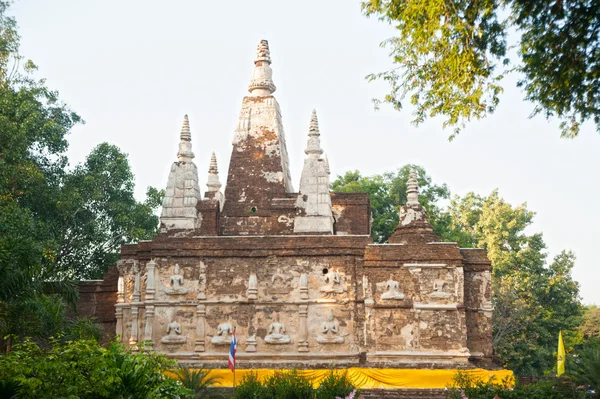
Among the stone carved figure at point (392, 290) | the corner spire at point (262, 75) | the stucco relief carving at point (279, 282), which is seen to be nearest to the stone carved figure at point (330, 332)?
the stucco relief carving at point (279, 282)

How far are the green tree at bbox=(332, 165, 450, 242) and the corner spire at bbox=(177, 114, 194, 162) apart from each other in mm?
17257

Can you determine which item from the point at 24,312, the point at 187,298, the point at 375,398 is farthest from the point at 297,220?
the point at 24,312

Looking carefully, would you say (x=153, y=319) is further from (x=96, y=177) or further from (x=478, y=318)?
(x=96, y=177)

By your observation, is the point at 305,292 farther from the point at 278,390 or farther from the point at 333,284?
the point at 278,390

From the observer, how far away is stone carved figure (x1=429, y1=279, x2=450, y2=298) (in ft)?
68.7

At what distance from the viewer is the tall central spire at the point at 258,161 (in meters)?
23.5

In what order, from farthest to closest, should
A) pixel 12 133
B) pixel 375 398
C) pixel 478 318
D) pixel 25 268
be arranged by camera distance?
pixel 12 133 < pixel 478 318 < pixel 375 398 < pixel 25 268

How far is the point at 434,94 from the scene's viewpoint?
1128cm

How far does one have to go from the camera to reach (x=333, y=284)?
21.4 m

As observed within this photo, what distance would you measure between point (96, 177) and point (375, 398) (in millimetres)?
18240

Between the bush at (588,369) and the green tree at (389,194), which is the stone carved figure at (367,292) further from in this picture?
the green tree at (389,194)

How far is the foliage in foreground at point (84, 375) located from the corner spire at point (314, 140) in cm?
1343

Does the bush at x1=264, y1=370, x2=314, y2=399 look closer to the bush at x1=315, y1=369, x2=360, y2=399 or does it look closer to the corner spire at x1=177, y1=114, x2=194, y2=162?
the bush at x1=315, y1=369, x2=360, y2=399

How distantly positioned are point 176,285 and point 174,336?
1.46m
